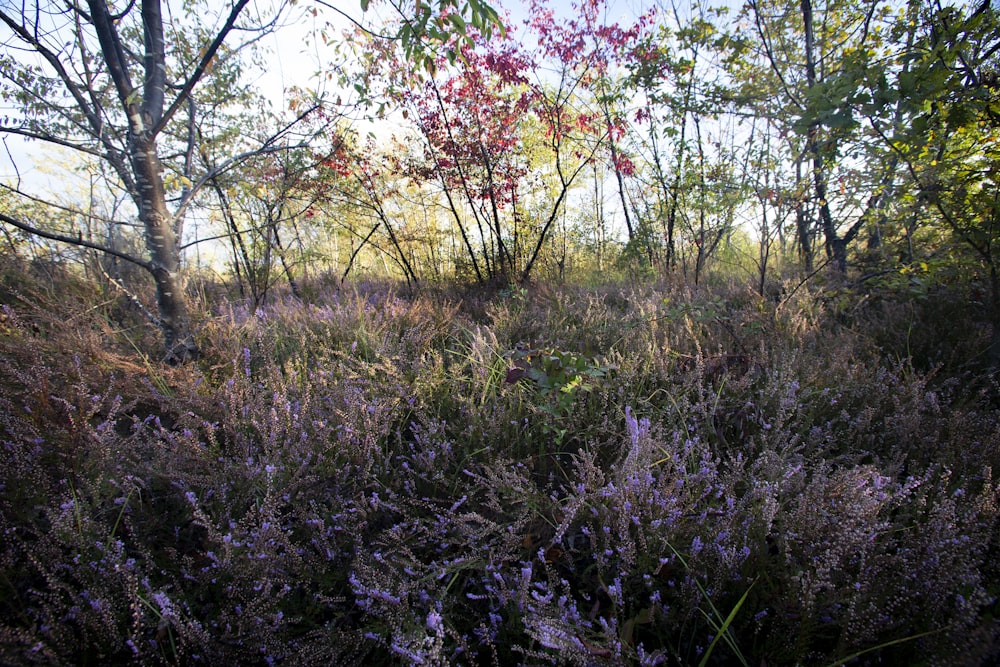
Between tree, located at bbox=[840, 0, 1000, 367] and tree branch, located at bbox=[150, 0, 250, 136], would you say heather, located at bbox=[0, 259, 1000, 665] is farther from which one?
tree branch, located at bbox=[150, 0, 250, 136]

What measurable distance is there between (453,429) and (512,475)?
51 cm

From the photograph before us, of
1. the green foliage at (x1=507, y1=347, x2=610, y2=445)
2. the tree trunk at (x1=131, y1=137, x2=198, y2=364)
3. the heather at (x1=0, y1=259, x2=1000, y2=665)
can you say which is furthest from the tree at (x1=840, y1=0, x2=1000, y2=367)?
the tree trunk at (x1=131, y1=137, x2=198, y2=364)

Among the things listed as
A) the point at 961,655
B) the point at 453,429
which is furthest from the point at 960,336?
the point at 453,429

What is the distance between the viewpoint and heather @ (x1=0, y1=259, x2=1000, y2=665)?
107 centimetres

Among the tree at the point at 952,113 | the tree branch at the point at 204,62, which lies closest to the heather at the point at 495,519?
the tree at the point at 952,113

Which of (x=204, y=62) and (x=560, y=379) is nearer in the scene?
(x=560, y=379)

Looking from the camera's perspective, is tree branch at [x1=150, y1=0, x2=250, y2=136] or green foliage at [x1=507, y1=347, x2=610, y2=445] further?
tree branch at [x1=150, y1=0, x2=250, y2=136]

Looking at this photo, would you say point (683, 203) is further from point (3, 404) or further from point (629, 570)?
point (3, 404)

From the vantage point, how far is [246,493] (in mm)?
1520

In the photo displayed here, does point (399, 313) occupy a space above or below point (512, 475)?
above

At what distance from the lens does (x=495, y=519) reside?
1596mm

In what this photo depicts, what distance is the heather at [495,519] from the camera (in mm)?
1072

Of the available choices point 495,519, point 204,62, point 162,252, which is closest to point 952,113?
point 495,519

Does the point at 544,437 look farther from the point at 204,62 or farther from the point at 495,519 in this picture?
the point at 204,62
